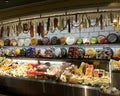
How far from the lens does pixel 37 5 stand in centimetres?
488

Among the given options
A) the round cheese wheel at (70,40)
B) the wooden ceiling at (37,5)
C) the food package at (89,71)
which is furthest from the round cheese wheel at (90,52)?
the wooden ceiling at (37,5)

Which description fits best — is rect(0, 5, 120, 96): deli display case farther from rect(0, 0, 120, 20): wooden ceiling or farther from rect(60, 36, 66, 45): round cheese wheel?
rect(0, 0, 120, 20): wooden ceiling

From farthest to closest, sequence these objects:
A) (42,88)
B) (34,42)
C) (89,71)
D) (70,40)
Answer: (34,42) < (70,40) < (42,88) < (89,71)

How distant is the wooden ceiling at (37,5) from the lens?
4016 mm

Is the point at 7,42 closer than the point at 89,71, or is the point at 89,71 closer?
the point at 89,71

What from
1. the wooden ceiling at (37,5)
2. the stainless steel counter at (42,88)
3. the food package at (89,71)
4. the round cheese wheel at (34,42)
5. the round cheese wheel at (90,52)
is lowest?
the stainless steel counter at (42,88)

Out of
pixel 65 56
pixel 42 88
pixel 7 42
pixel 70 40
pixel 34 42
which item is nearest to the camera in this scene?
pixel 42 88

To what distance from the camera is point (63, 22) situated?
190 inches

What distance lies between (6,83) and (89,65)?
245cm

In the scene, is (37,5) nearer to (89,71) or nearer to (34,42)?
(34,42)

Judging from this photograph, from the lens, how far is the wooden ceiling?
13.2 ft

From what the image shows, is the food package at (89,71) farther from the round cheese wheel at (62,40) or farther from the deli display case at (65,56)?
the round cheese wheel at (62,40)

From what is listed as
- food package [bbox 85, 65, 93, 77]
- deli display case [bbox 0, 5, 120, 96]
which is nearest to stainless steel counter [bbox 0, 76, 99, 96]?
deli display case [bbox 0, 5, 120, 96]

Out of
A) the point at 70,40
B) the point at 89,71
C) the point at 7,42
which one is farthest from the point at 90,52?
the point at 7,42
